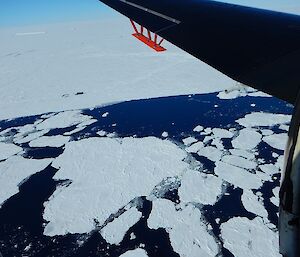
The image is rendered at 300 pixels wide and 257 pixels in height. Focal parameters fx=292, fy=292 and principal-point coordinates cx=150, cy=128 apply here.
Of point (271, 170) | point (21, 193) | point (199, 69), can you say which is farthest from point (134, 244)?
point (199, 69)

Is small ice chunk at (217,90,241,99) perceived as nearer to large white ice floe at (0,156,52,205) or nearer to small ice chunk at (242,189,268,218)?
small ice chunk at (242,189,268,218)

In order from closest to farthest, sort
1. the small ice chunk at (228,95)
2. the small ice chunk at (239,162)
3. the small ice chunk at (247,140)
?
1. the small ice chunk at (239,162)
2. the small ice chunk at (247,140)
3. the small ice chunk at (228,95)

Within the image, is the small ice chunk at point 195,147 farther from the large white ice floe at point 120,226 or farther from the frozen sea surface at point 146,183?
the large white ice floe at point 120,226

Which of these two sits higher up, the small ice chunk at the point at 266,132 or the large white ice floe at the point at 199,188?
the large white ice floe at the point at 199,188

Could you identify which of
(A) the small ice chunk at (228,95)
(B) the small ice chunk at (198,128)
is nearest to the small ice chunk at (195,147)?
(B) the small ice chunk at (198,128)

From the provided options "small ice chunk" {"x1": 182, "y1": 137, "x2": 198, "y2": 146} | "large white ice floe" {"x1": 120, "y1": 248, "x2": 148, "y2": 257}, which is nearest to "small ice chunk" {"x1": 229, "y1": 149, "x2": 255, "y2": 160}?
"small ice chunk" {"x1": 182, "y1": 137, "x2": 198, "y2": 146}

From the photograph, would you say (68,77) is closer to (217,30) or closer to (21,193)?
(21,193)
